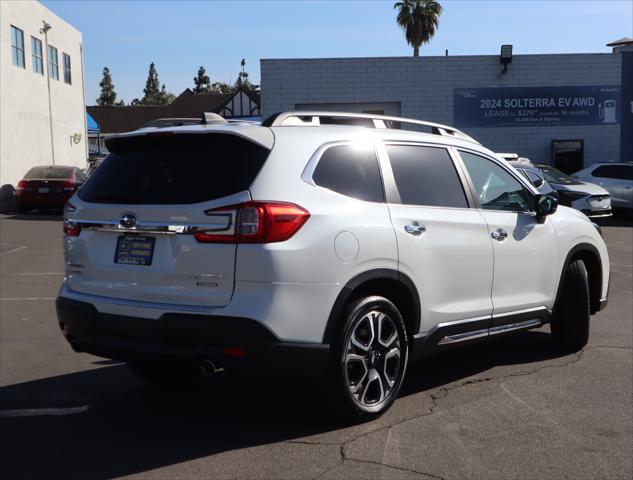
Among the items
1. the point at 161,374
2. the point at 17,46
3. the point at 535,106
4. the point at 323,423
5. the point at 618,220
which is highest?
the point at 17,46

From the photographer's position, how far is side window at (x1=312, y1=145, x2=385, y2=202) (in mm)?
4824

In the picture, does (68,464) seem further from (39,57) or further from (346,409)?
(39,57)

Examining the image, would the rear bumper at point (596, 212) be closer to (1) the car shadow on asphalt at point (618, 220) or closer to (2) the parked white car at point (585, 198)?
(2) the parked white car at point (585, 198)

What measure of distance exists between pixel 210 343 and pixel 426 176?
209 centimetres

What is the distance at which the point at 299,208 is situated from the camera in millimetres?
4488

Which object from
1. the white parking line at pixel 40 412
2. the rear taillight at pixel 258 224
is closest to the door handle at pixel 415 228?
the rear taillight at pixel 258 224

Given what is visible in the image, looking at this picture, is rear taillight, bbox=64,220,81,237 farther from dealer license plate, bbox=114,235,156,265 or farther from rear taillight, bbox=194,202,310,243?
rear taillight, bbox=194,202,310,243

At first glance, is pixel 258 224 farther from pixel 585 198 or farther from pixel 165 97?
pixel 165 97

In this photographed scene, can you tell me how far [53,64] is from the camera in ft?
119

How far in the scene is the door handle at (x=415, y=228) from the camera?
5137 millimetres

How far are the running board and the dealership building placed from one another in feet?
71.7

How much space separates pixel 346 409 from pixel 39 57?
33.1 meters

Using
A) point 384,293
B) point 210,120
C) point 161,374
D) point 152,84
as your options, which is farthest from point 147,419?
point 152,84

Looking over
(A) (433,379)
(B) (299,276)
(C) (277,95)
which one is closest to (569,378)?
(A) (433,379)
